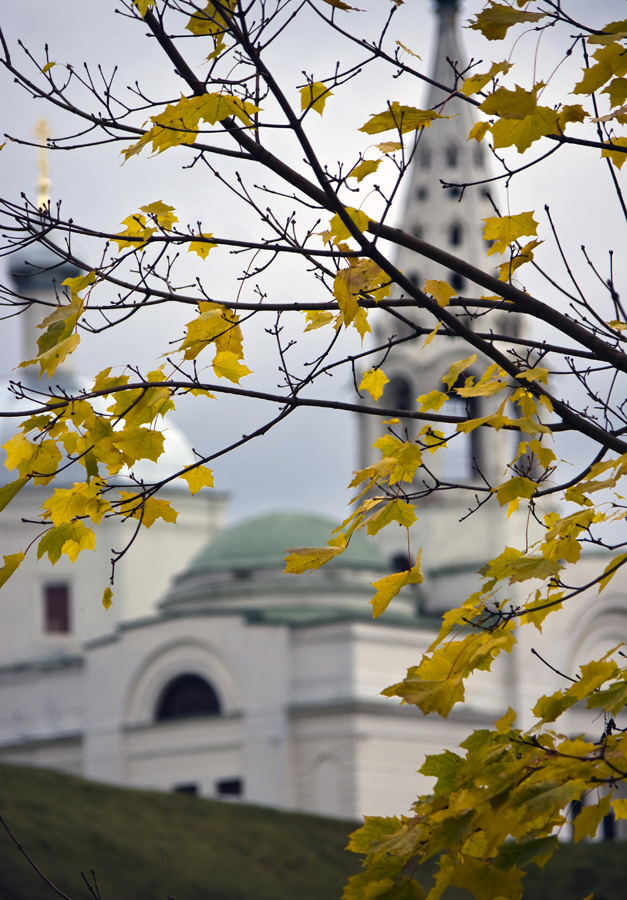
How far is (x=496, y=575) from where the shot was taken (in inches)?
171

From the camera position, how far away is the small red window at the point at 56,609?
43312 mm

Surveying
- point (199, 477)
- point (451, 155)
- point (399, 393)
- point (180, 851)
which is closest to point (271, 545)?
point (399, 393)

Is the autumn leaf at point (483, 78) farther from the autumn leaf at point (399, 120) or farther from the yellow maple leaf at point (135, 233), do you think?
the yellow maple leaf at point (135, 233)

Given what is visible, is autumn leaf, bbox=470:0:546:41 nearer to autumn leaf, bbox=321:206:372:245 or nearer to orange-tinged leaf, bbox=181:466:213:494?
autumn leaf, bbox=321:206:372:245

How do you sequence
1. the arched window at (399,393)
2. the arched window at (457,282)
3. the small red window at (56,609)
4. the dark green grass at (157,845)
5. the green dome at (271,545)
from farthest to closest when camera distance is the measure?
the small red window at (56,609)
the arched window at (399,393)
the green dome at (271,545)
the arched window at (457,282)
the dark green grass at (157,845)

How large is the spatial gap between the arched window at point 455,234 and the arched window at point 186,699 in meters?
13.5

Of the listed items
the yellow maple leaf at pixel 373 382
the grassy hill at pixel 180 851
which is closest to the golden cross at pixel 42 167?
the grassy hill at pixel 180 851

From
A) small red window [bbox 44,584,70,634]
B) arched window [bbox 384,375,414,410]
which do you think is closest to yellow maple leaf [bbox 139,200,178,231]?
arched window [bbox 384,375,414,410]

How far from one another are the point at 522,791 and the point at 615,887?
21718 millimetres

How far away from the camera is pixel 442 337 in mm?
38438

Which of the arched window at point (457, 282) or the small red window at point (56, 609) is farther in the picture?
the small red window at point (56, 609)

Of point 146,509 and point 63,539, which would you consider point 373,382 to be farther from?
point 63,539

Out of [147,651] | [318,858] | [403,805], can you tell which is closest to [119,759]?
[147,651]

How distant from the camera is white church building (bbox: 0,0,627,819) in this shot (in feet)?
110
